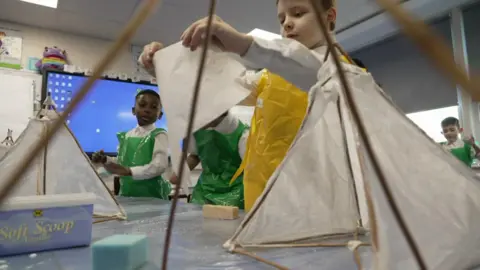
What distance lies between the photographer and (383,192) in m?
0.31

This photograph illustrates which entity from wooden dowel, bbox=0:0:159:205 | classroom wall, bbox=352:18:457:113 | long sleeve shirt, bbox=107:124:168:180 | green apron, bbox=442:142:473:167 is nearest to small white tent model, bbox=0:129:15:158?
long sleeve shirt, bbox=107:124:168:180

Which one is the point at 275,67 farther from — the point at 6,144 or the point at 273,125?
the point at 6,144

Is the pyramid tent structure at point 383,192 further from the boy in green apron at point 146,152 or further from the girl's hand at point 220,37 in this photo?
the boy in green apron at point 146,152

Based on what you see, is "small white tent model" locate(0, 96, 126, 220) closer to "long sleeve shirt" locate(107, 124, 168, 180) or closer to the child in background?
the child in background

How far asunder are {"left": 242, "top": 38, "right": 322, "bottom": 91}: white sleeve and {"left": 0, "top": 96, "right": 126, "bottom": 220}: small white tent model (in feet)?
1.48

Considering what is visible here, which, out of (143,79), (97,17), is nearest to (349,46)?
(143,79)

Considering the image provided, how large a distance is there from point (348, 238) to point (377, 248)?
0.83 ft

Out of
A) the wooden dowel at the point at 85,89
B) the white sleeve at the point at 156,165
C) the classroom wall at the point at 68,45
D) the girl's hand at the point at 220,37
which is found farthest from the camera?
the classroom wall at the point at 68,45

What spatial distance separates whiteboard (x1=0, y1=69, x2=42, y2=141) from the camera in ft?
7.11

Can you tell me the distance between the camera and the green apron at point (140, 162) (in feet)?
4.65

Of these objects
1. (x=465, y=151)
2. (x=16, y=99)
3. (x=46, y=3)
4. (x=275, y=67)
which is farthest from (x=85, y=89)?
(x=16, y=99)

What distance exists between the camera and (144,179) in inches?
55.0

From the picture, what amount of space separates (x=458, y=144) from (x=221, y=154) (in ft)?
4.56

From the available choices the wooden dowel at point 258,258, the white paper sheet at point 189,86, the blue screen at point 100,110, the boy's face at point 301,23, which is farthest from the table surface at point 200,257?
the blue screen at point 100,110
